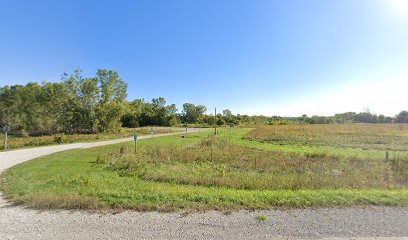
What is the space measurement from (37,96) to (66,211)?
55.8 m

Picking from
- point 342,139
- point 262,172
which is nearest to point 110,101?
point 262,172

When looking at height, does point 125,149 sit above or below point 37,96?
below

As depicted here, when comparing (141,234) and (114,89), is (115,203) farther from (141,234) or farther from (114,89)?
(114,89)

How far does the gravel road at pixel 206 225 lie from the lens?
12.4 feet

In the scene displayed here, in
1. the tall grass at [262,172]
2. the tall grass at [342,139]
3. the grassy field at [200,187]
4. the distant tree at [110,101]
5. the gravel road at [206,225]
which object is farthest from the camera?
the distant tree at [110,101]

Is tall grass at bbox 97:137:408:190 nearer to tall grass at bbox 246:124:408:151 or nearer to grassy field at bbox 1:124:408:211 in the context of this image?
grassy field at bbox 1:124:408:211

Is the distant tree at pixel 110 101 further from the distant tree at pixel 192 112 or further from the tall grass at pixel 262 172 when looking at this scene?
the distant tree at pixel 192 112

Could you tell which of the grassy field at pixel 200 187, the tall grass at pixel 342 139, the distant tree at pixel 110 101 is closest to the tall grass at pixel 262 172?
the grassy field at pixel 200 187

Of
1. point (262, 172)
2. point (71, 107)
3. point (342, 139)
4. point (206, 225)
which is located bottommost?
point (342, 139)

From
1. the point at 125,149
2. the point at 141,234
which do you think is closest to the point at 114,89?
the point at 125,149

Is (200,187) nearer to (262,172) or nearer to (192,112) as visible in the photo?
(262,172)

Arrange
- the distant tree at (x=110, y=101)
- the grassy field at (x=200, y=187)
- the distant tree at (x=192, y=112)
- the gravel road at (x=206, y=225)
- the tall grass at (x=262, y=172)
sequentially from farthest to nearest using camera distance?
the distant tree at (x=192, y=112), the distant tree at (x=110, y=101), the tall grass at (x=262, y=172), the grassy field at (x=200, y=187), the gravel road at (x=206, y=225)

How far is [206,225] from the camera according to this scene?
13.7ft

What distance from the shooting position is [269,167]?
1060 cm
